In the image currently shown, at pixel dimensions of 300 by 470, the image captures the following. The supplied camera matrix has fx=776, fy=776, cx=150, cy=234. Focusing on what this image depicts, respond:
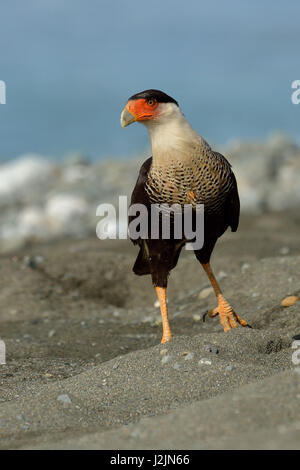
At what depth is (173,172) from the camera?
5703mm

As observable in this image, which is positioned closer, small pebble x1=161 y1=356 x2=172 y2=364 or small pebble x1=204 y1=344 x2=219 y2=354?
small pebble x1=161 y1=356 x2=172 y2=364

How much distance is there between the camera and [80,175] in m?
23.9

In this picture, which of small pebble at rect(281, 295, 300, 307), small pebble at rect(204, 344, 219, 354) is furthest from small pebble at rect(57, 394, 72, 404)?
small pebble at rect(281, 295, 300, 307)

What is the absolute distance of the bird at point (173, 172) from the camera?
221 inches

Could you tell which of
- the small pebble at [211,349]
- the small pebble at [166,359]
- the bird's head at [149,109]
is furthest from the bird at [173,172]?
the small pebble at [166,359]

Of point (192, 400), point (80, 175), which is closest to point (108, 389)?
point (192, 400)

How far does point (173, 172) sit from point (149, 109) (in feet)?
1.61

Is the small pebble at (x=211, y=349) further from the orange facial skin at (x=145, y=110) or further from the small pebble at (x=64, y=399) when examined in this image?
the orange facial skin at (x=145, y=110)

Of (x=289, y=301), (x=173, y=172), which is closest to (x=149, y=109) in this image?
(x=173, y=172)

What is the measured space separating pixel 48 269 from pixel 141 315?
2.34 m

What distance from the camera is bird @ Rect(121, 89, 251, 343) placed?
562 cm

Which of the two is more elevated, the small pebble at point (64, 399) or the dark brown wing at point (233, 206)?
the dark brown wing at point (233, 206)

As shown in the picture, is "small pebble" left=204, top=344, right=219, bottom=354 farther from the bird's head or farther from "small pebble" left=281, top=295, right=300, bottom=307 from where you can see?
"small pebble" left=281, top=295, right=300, bottom=307

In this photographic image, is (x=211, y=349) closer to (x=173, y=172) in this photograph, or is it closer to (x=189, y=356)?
(x=189, y=356)
